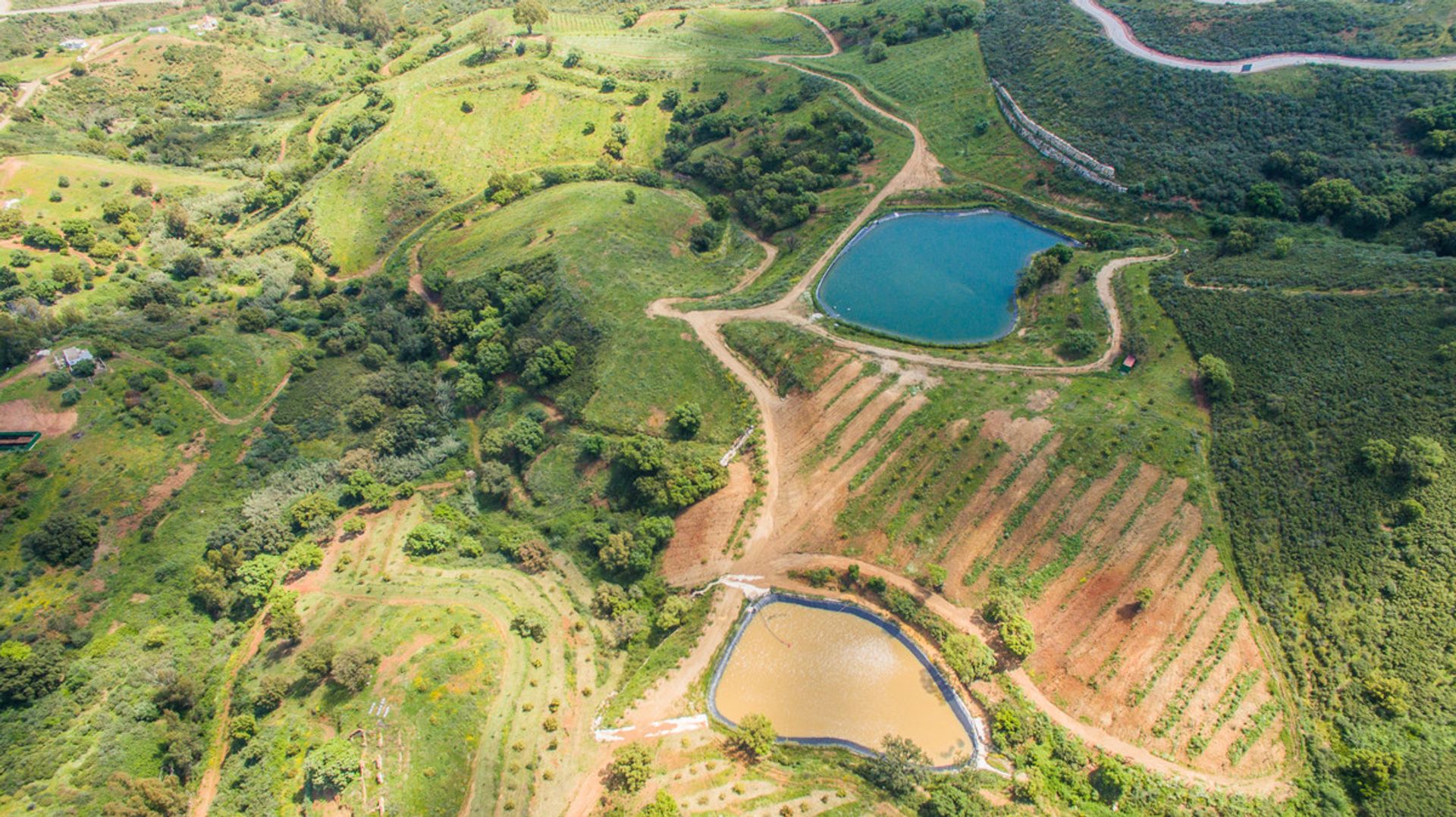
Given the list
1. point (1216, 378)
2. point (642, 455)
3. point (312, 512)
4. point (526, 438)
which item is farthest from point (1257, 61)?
point (312, 512)

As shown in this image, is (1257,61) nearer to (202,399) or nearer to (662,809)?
(662,809)

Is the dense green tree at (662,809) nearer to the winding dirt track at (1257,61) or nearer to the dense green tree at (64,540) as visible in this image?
the dense green tree at (64,540)


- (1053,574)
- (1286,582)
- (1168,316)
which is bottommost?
(1053,574)

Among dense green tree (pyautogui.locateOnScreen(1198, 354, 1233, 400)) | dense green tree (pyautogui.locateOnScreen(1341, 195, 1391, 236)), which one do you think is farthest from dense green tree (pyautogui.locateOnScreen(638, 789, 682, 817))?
dense green tree (pyautogui.locateOnScreen(1341, 195, 1391, 236))

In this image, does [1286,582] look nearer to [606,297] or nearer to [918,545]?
[918,545]

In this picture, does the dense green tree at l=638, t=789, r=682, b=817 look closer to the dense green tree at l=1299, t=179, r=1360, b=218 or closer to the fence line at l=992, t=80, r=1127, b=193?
the fence line at l=992, t=80, r=1127, b=193

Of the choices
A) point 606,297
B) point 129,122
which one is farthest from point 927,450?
point 129,122
